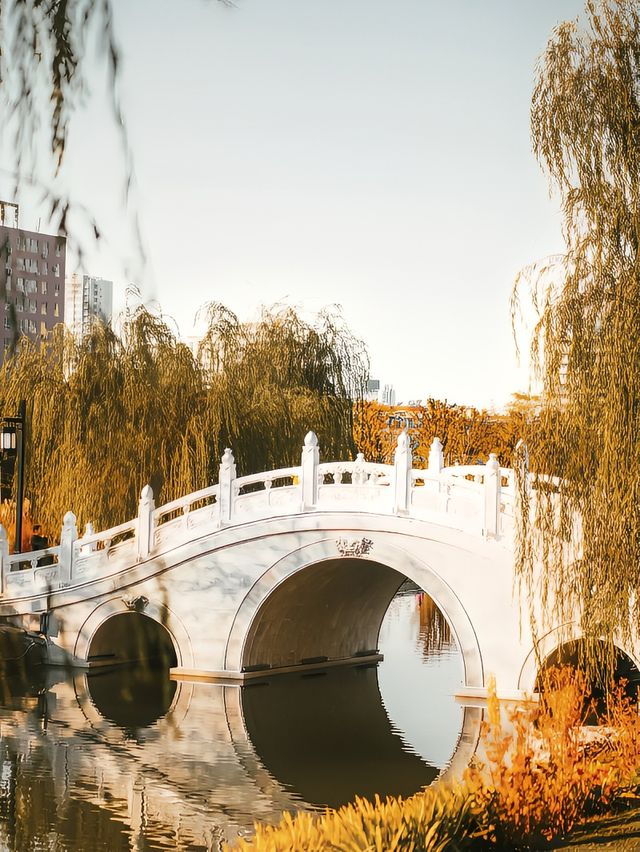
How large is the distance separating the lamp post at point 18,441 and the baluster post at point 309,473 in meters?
5.39

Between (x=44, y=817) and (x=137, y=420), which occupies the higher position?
(x=137, y=420)

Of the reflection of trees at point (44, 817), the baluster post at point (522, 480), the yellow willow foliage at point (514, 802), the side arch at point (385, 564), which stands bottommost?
the reflection of trees at point (44, 817)

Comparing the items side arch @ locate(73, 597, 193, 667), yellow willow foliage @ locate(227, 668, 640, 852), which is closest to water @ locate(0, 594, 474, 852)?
side arch @ locate(73, 597, 193, 667)

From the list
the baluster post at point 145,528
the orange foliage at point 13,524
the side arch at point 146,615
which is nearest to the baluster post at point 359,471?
the baluster post at point 145,528

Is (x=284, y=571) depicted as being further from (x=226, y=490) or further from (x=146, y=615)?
(x=146, y=615)

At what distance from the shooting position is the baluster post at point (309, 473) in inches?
781

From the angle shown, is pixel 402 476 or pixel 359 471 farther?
pixel 359 471

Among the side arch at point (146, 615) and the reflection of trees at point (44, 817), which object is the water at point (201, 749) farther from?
the side arch at point (146, 615)

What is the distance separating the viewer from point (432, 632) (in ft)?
95.5

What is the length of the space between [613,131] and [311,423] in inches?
584

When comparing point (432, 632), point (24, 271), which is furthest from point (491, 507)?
point (24, 271)

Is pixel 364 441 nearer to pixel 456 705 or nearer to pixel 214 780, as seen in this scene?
pixel 456 705

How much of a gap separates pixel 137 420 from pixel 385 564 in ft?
20.7

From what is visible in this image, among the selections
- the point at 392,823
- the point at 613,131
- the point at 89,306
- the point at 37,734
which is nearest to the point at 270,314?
the point at 37,734
